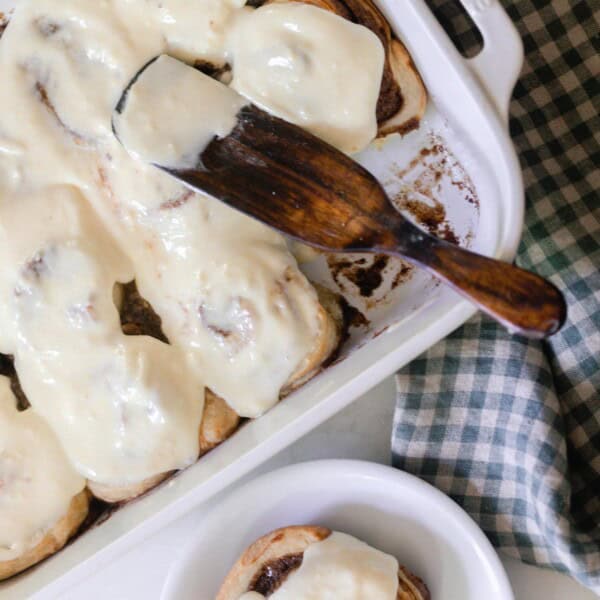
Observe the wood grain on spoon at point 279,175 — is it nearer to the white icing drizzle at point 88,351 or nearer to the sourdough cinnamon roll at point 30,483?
the white icing drizzle at point 88,351

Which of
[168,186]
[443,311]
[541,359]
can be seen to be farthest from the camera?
[541,359]

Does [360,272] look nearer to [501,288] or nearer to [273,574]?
[501,288]

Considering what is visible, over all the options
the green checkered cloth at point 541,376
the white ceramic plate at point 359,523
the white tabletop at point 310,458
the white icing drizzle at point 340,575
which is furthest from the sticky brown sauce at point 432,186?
the white icing drizzle at point 340,575

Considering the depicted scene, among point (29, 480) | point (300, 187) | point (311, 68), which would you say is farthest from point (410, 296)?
point (29, 480)

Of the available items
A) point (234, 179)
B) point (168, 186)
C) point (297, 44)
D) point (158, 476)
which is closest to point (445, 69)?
point (297, 44)

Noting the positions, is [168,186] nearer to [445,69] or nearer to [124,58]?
[124,58]

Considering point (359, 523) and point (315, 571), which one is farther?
point (359, 523)

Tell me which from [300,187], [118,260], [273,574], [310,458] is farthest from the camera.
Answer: [310,458]
